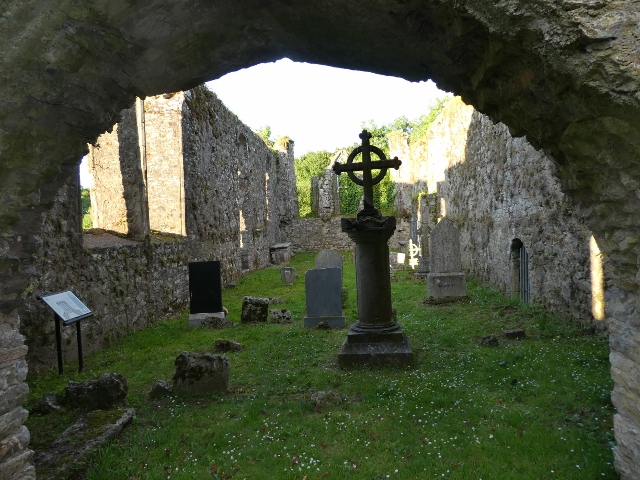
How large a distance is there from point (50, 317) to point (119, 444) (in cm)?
312

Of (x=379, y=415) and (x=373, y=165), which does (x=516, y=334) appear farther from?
(x=379, y=415)

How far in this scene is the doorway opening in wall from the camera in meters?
9.87

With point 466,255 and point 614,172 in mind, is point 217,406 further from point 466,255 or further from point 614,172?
point 466,255

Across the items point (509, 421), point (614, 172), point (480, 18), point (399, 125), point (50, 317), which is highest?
point (399, 125)

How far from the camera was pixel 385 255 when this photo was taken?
22.0 ft

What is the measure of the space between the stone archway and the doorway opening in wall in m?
6.89

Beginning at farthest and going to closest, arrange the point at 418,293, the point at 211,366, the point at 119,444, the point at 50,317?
the point at 418,293, the point at 50,317, the point at 211,366, the point at 119,444

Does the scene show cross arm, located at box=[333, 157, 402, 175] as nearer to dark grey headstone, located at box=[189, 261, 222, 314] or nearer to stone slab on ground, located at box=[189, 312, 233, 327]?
dark grey headstone, located at box=[189, 261, 222, 314]

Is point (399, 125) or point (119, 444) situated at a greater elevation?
point (399, 125)

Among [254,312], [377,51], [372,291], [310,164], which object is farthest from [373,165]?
[310,164]

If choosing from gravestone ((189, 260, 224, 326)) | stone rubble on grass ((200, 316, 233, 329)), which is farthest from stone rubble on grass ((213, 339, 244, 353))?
gravestone ((189, 260, 224, 326))

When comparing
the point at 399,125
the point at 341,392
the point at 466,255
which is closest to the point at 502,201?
the point at 466,255

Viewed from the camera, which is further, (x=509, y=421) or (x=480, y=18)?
(x=509, y=421)

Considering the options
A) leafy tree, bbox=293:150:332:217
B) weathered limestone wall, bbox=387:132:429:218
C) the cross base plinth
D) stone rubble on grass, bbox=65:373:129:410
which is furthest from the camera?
leafy tree, bbox=293:150:332:217
